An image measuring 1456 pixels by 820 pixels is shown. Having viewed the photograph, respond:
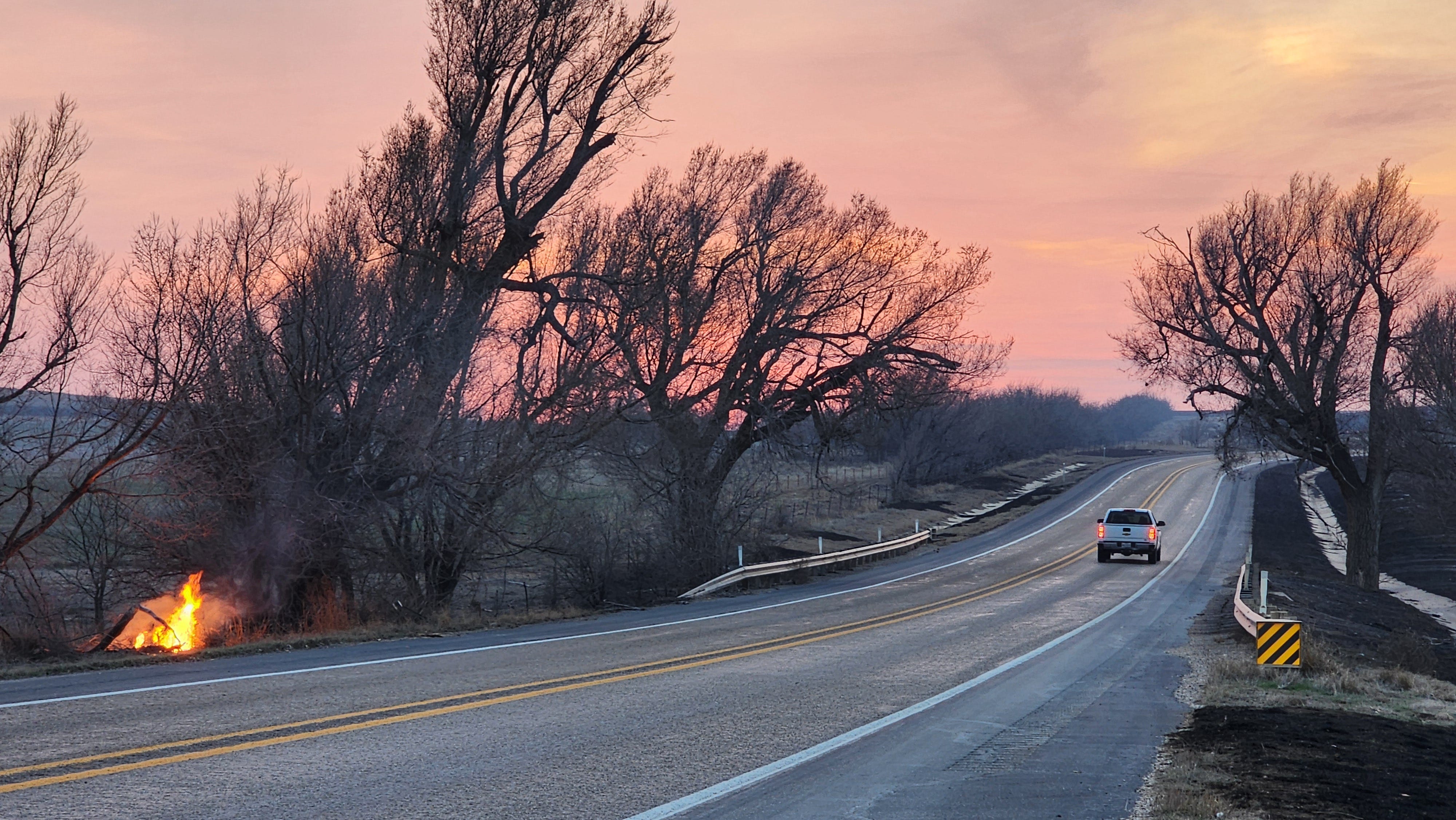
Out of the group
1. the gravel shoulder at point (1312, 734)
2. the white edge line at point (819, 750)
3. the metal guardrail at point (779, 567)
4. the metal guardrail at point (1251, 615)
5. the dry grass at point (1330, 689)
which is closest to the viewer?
the white edge line at point (819, 750)

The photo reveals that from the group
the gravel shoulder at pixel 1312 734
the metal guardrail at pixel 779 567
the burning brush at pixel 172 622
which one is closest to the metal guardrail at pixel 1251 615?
the gravel shoulder at pixel 1312 734

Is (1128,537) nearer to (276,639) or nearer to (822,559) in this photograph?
(822,559)

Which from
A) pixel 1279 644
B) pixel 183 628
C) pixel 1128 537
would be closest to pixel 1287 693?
pixel 1279 644

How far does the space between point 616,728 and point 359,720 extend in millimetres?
2042

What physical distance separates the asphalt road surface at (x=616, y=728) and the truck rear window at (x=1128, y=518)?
2052 cm

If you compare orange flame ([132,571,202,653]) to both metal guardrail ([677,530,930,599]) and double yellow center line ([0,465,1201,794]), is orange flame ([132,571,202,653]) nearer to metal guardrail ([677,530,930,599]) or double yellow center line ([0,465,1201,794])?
double yellow center line ([0,465,1201,794])

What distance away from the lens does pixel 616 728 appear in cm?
848

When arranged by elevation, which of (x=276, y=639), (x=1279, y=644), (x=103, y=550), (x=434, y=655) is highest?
(x=103, y=550)

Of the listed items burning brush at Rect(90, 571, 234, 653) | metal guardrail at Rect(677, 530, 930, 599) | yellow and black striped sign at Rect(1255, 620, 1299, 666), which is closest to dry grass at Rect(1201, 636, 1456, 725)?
yellow and black striped sign at Rect(1255, 620, 1299, 666)

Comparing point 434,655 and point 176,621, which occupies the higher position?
point 176,621

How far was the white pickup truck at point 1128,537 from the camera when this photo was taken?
118ft

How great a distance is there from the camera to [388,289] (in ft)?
61.8

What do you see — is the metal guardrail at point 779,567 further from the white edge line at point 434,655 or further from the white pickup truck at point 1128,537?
the white pickup truck at point 1128,537

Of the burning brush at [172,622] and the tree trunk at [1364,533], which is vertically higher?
the burning brush at [172,622]
